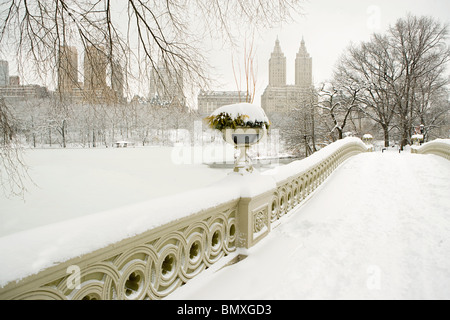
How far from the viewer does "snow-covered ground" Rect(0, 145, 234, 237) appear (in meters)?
15.1

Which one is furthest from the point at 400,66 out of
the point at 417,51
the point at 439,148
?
the point at 439,148

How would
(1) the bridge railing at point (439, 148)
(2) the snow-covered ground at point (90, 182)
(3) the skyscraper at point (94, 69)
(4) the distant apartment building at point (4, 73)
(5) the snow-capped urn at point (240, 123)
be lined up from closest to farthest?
(5) the snow-capped urn at point (240, 123) < (4) the distant apartment building at point (4, 73) < (3) the skyscraper at point (94, 69) < (1) the bridge railing at point (439, 148) < (2) the snow-covered ground at point (90, 182)

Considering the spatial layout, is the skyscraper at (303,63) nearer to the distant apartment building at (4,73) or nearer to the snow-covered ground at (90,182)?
the snow-covered ground at (90,182)

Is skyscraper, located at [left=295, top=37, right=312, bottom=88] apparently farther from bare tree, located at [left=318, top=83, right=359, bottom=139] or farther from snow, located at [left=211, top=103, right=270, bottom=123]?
snow, located at [left=211, top=103, right=270, bottom=123]

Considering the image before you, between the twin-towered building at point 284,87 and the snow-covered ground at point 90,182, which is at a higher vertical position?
the twin-towered building at point 284,87

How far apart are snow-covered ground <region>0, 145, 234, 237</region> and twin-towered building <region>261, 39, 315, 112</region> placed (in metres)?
16.9

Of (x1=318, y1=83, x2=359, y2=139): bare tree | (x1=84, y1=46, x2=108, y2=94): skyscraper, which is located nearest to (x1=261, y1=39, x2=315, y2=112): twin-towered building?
(x1=318, y1=83, x2=359, y2=139): bare tree

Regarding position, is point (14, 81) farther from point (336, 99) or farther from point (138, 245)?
point (336, 99)

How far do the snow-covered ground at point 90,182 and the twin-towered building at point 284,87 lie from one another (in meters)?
16.9

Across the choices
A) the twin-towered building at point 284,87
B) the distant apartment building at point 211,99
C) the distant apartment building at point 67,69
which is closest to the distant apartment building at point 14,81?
the distant apartment building at point 67,69

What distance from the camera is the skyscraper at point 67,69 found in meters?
4.03

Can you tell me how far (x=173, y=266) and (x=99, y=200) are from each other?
1925cm

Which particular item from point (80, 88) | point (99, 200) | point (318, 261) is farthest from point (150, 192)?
point (318, 261)
